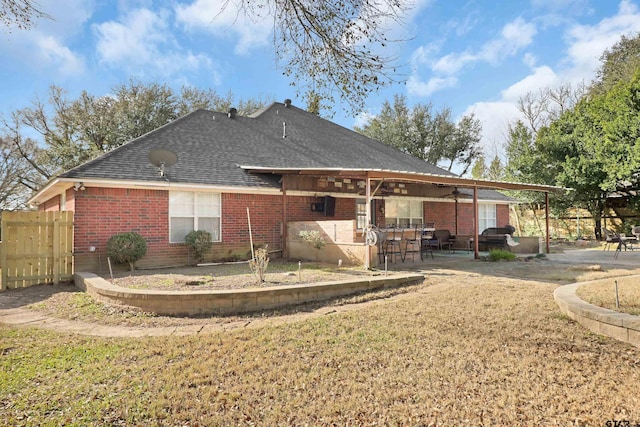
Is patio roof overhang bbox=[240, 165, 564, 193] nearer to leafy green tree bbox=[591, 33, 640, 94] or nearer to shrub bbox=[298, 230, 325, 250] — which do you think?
shrub bbox=[298, 230, 325, 250]

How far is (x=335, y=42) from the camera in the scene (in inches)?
230

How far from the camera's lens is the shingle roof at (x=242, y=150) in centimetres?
1130

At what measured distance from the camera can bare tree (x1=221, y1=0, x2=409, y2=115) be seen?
5496 millimetres

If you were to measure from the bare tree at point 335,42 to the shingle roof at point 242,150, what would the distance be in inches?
249

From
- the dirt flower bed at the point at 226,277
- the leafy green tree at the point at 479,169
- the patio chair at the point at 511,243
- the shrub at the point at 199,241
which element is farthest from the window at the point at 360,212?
the leafy green tree at the point at 479,169

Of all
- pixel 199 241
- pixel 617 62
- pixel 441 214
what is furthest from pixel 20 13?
pixel 617 62

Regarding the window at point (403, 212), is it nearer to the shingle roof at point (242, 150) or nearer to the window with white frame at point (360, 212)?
the window with white frame at point (360, 212)

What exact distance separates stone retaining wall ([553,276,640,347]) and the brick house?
4813 mm

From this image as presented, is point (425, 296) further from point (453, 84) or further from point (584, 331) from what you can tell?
point (453, 84)

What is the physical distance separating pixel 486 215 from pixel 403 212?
20.6 ft

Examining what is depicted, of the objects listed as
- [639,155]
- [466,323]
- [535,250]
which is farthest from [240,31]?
[639,155]

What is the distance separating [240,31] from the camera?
20.3 ft

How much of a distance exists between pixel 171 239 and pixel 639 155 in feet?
65.6

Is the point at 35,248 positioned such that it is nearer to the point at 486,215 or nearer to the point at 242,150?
the point at 242,150
